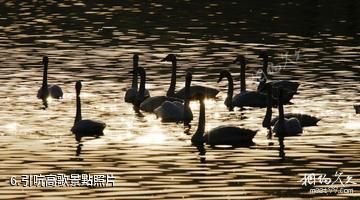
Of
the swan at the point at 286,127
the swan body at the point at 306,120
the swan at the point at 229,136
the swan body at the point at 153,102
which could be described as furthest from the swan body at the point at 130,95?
the swan at the point at 229,136

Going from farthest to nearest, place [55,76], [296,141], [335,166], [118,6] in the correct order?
[118,6] → [55,76] → [296,141] → [335,166]

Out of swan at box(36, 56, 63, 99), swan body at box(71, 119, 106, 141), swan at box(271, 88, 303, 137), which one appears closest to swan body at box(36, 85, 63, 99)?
swan at box(36, 56, 63, 99)

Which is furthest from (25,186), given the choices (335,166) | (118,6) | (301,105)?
(118,6)

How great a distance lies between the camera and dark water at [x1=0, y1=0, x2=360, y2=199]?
3700 cm

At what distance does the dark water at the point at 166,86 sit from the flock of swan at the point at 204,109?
20.5 inches

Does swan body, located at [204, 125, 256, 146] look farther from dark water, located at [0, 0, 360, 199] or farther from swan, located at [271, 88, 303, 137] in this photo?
swan, located at [271, 88, 303, 137]

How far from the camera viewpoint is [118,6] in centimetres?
10319

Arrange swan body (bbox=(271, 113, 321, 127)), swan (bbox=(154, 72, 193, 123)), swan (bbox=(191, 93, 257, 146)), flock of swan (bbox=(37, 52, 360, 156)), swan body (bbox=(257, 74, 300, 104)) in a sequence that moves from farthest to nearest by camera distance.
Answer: swan body (bbox=(257, 74, 300, 104))
swan (bbox=(154, 72, 193, 123))
swan body (bbox=(271, 113, 321, 127))
flock of swan (bbox=(37, 52, 360, 156))
swan (bbox=(191, 93, 257, 146))

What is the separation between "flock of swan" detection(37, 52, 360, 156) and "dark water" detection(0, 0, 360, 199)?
0.52m

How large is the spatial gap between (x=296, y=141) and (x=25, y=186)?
11.3 m

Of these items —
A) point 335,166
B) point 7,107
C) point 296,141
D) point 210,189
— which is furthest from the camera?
point 7,107

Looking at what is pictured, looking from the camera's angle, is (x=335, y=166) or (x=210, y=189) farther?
(x=335, y=166)

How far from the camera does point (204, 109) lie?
146 ft

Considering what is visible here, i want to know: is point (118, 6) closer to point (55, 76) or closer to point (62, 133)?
point (55, 76)
